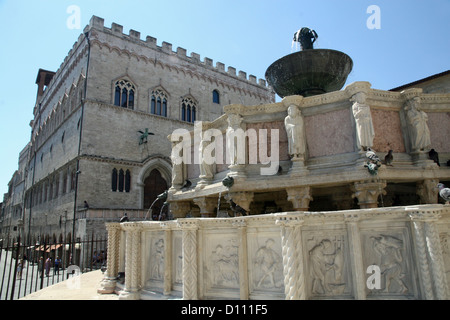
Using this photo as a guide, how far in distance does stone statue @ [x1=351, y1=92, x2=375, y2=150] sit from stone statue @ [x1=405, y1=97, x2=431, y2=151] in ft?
3.46

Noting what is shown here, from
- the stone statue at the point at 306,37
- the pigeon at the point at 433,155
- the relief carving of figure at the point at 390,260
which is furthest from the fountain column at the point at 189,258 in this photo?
the stone statue at the point at 306,37

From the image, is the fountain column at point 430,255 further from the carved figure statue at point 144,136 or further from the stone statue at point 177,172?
the carved figure statue at point 144,136

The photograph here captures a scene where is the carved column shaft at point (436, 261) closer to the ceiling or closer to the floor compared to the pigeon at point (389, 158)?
closer to the floor

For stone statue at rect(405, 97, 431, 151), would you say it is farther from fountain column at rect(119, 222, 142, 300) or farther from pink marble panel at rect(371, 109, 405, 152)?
fountain column at rect(119, 222, 142, 300)

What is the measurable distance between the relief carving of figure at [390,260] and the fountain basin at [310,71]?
592 cm

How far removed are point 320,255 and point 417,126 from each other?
436 cm

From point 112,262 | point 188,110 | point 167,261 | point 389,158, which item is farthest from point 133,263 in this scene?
point 188,110

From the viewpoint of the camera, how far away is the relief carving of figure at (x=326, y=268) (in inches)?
166

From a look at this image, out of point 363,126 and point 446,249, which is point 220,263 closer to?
point 446,249

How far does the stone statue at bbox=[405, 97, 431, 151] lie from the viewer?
6.83 meters

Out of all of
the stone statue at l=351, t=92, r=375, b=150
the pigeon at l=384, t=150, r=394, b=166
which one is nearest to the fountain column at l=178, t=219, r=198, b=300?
the stone statue at l=351, t=92, r=375, b=150
